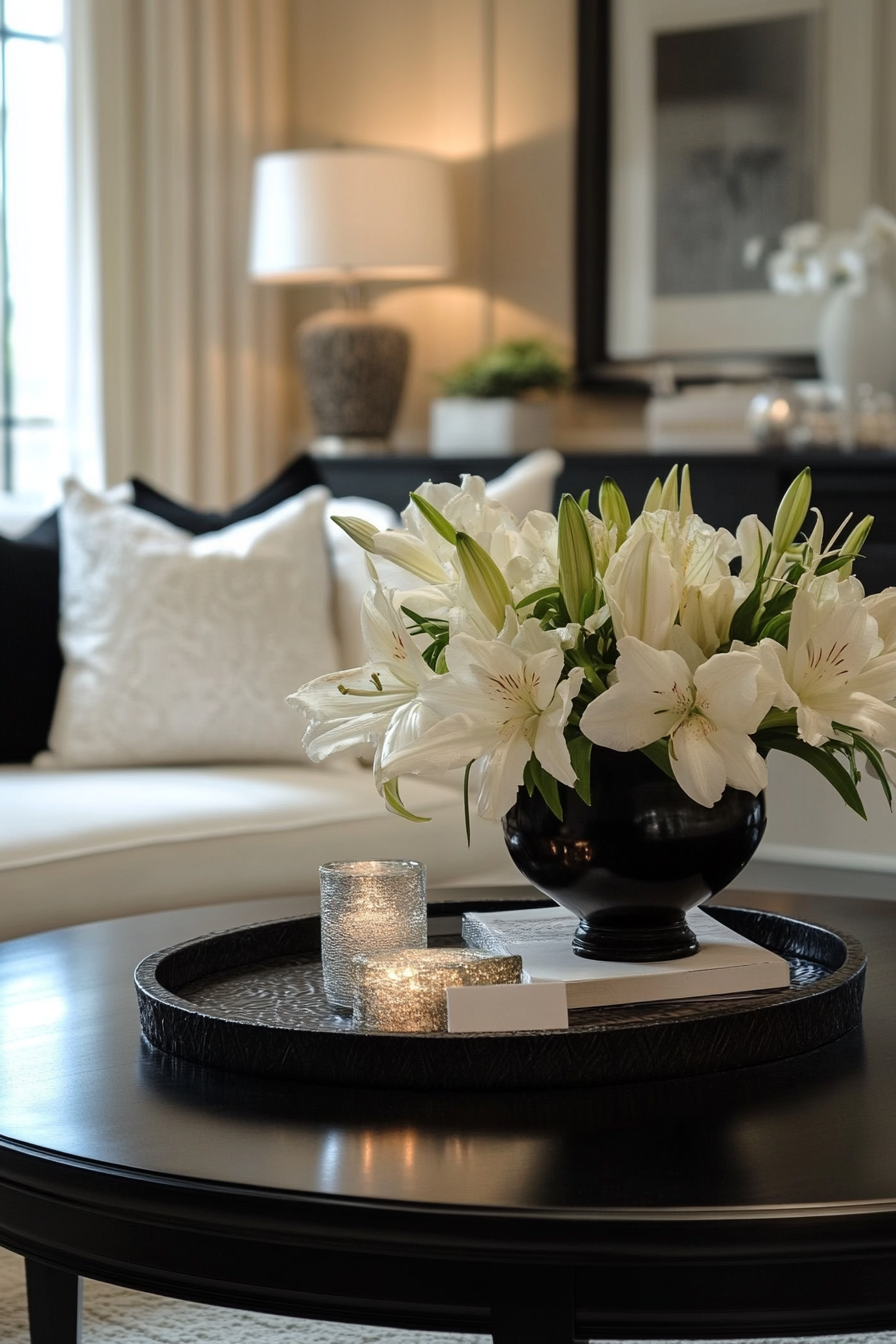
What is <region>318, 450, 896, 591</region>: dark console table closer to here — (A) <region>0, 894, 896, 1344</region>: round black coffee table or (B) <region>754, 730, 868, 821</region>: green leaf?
(B) <region>754, 730, 868, 821</region>: green leaf

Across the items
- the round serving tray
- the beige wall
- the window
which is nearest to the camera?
the round serving tray

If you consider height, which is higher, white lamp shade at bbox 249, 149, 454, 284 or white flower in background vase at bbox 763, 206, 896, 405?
white lamp shade at bbox 249, 149, 454, 284

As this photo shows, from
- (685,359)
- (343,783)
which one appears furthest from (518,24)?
(343,783)

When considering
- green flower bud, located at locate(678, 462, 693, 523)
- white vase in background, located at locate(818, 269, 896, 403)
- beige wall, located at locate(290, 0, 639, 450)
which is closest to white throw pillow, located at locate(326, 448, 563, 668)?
white vase in background, located at locate(818, 269, 896, 403)

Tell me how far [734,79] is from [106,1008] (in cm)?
351

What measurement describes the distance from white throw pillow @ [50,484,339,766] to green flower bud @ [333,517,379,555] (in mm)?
1540

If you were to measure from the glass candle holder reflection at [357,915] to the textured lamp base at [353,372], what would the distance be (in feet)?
10.7

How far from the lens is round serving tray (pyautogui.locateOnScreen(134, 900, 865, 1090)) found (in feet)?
3.69

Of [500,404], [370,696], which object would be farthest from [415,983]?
[500,404]

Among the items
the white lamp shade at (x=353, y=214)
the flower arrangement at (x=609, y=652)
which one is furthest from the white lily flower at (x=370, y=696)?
the white lamp shade at (x=353, y=214)

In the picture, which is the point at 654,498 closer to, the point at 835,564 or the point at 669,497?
the point at 669,497

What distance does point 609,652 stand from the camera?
3.99 feet

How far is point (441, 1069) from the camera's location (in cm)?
112

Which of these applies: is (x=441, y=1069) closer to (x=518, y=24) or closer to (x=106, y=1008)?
(x=106, y=1008)
